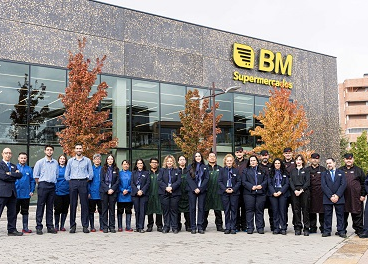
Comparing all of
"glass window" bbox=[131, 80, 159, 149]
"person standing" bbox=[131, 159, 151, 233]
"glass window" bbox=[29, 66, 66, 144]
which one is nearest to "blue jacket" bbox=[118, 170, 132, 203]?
"person standing" bbox=[131, 159, 151, 233]

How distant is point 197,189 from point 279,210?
206 cm

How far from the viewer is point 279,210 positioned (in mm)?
11594

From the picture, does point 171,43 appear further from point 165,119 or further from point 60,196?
point 60,196

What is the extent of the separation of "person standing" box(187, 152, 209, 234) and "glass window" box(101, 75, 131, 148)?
12565 mm

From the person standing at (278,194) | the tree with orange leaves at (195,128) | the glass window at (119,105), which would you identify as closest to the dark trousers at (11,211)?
the person standing at (278,194)

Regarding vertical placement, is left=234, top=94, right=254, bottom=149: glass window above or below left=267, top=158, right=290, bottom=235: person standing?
above

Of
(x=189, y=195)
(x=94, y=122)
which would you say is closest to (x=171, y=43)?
(x=94, y=122)

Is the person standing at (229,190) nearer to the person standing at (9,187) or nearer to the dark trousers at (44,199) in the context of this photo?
the dark trousers at (44,199)

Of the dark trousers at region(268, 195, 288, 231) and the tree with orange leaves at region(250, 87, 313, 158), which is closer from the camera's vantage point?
the dark trousers at region(268, 195, 288, 231)

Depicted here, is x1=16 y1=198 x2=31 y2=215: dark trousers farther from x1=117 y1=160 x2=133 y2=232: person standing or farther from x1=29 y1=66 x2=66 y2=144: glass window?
x1=29 y1=66 x2=66 y2=144: glass window

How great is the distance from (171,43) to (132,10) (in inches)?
113

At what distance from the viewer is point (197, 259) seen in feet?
→ 26.1

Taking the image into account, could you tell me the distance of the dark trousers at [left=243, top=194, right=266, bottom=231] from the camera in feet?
37.9

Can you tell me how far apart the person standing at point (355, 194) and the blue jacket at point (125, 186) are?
5297mm
